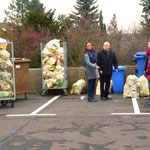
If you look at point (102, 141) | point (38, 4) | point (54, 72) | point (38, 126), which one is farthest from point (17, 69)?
point (38, 4)

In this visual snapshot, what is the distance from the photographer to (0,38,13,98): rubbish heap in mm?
8641

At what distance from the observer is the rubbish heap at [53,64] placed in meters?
11.0

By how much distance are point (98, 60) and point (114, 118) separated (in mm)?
3030

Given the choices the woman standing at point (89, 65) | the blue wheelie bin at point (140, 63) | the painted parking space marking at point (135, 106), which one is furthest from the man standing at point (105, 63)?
the blue wheelie bin at point (140, 63)

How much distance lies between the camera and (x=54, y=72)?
11.0 m

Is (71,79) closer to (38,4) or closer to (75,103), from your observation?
(75,103)

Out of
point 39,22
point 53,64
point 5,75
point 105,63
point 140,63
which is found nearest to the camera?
point 5,75

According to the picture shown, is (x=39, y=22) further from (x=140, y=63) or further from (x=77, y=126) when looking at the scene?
(x=77, y=126)

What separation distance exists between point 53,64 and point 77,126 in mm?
5157

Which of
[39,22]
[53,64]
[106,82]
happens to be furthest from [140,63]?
[39,22]

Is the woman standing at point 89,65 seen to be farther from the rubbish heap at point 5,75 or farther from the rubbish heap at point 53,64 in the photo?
the rubbish heap at point 5,75

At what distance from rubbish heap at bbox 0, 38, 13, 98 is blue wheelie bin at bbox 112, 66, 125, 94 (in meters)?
3.62

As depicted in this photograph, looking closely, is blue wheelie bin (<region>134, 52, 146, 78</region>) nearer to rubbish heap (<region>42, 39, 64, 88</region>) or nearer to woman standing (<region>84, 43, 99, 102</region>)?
woman standing (<region>84, 43, 99, 102</region>)

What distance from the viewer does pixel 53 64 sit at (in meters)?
11.1
